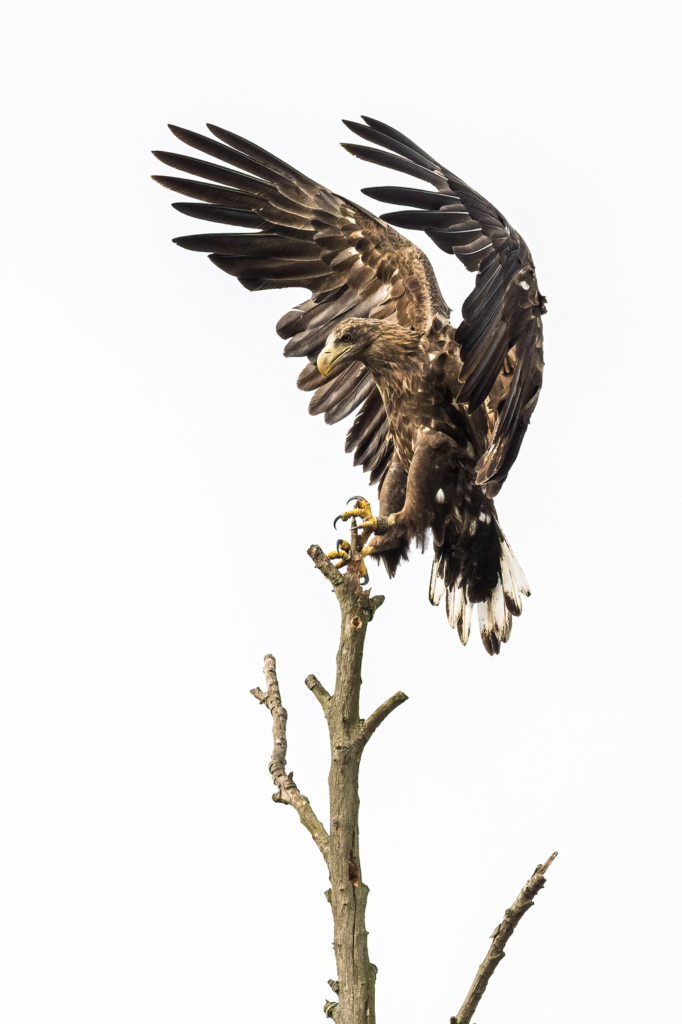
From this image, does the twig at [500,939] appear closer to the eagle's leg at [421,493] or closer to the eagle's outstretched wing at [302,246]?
the eagle's leg at [421,493]

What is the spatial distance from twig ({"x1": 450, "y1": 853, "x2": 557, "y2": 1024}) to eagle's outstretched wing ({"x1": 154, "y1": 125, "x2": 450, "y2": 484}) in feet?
5.64

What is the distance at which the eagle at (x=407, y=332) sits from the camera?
299 cm

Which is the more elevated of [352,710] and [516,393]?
[516,393]

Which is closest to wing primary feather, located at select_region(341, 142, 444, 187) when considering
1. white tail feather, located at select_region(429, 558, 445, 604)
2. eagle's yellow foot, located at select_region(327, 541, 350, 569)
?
eagle's yellow foot, located at select_region(327, 541, 350, 569)

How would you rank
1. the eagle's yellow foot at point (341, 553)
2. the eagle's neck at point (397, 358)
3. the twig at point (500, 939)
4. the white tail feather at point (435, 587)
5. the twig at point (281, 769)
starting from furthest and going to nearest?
the white tail feather at point (435, 587) → the eagle's neck at point (397, 358) → the eagle's yellow foot at point (341, 553) → the twig at point (281, 769) → the twig at point (500, 939)

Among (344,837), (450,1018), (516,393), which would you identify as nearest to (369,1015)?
(450,1018)

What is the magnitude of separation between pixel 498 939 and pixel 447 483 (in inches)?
53.4

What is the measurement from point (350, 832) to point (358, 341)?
153cm

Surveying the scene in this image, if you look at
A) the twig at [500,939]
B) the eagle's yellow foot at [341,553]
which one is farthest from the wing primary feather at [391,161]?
the twig at [500,939]

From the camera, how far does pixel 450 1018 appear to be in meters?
2.88

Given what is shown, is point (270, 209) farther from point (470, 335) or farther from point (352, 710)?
point (352, 710)

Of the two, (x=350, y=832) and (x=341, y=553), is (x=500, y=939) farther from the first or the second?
(x=341, y=553)

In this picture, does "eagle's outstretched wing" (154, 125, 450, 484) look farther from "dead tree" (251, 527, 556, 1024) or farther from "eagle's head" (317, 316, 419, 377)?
"dead tree" (251, 527, 556, 1024)

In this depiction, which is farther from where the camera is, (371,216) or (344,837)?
(371,216)
